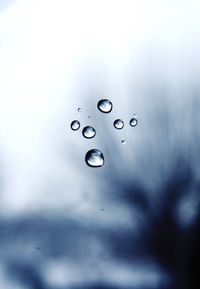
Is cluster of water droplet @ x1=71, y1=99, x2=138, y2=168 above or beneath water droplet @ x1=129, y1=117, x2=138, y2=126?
beneath

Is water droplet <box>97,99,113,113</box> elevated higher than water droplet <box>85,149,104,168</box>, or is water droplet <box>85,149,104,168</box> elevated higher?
water droplet <box>97,99,113,113</box>

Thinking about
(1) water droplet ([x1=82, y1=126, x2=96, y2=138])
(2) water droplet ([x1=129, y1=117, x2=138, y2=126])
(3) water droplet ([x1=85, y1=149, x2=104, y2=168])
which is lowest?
(3) water droplet ([x1=85, y1=149, x2=104, y2=168])

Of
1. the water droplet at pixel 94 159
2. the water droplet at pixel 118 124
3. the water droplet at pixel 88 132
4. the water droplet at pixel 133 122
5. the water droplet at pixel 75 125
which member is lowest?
the water droplet at pixel 94 159

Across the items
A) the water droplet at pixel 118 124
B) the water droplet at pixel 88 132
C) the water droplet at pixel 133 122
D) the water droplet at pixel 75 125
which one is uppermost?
the water droplet at pixel 133 122

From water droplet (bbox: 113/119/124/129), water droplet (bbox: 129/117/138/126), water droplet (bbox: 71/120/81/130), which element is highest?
water droplet (bbox: 129/117/138/126)

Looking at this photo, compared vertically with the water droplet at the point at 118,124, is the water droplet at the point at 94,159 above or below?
below

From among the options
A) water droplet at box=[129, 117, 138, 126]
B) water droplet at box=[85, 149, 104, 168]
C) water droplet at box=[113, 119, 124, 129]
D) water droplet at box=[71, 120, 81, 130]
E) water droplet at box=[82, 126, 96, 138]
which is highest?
water droplet at box=[129, 117, 138, 126]

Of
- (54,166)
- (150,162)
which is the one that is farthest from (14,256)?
(150,162)

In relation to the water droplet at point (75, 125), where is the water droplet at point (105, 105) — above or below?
above
